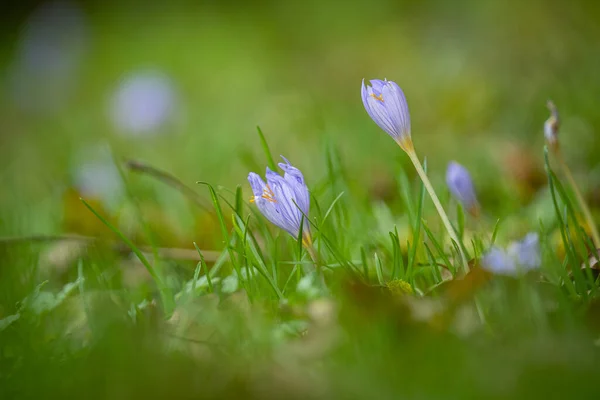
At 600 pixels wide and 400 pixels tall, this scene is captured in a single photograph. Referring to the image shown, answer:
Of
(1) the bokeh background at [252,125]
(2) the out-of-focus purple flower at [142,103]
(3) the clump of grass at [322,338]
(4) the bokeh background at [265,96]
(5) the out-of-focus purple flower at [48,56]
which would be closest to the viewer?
(3) the clump of grass at [322,338]

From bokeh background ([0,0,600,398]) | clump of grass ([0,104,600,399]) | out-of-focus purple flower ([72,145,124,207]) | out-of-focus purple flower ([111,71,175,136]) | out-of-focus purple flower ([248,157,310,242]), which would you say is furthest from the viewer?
out-of-focus purple flower ([111,71,175,136])

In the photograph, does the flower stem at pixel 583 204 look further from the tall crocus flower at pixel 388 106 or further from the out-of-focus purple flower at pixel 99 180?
the out-of-focus purple flower at pixel 99 180

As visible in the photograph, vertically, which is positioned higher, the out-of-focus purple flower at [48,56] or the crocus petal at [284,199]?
the crocus petal at [284,199]

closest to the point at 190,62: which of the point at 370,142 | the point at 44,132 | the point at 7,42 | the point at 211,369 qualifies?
the point at 44,132

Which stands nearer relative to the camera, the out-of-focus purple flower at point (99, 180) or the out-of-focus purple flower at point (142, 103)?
the out-of-focus purple flower at point (99, 180)

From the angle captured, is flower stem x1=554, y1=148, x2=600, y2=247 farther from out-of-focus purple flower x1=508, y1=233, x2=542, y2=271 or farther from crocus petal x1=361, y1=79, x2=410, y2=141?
crocus petal x1=361, y1=79, x2=410, y2=141

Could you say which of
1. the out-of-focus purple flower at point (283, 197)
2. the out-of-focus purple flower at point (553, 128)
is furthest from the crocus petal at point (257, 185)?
the out-of-focus purple flower at point (553, 128)

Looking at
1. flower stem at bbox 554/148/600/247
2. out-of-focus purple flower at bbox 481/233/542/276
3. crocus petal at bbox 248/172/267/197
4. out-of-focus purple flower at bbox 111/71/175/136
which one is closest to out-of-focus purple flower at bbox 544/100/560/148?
flower stem at bbox 554/148/600/247
